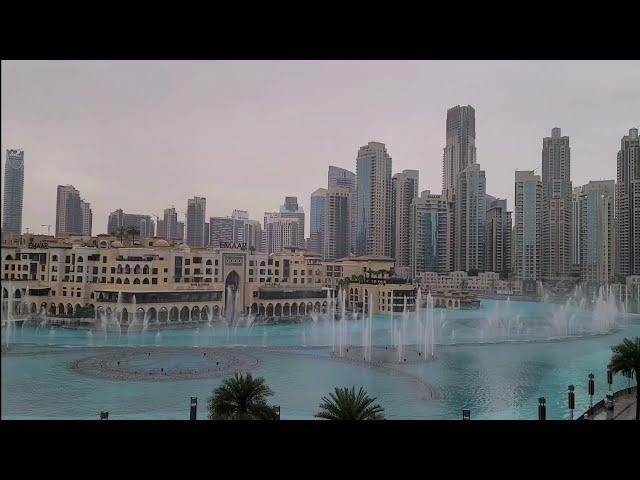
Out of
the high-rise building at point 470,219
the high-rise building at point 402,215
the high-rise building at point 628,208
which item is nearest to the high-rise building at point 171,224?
the high-rise building at point 402,215

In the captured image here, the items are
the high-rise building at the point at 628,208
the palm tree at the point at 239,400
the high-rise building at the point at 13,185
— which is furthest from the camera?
the high-rise building at the point at 628,208

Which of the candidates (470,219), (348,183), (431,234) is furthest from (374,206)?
(470,219)

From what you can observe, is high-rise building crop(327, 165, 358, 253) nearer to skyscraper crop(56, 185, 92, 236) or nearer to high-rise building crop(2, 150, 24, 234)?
skyscraper crop(56, 185, 92, 236)

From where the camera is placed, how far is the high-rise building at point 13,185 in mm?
6410

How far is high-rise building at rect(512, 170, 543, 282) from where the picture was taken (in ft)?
38.5

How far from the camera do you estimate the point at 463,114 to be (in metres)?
7.78

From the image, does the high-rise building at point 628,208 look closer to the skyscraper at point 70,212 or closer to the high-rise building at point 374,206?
the high-rise building at point 374,206

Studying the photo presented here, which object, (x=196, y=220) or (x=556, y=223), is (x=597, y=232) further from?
(x=196, y=220)

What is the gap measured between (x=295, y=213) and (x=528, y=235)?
6.61 m

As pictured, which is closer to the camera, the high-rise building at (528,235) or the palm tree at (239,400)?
the palm tree at (239,400)

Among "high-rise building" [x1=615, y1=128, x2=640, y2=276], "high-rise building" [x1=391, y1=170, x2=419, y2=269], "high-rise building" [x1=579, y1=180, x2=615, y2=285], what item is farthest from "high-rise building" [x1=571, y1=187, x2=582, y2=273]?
"high-rise building" [x1=391, y1=170, x2=419, y2=269]

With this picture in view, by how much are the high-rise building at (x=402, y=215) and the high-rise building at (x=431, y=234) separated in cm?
12
